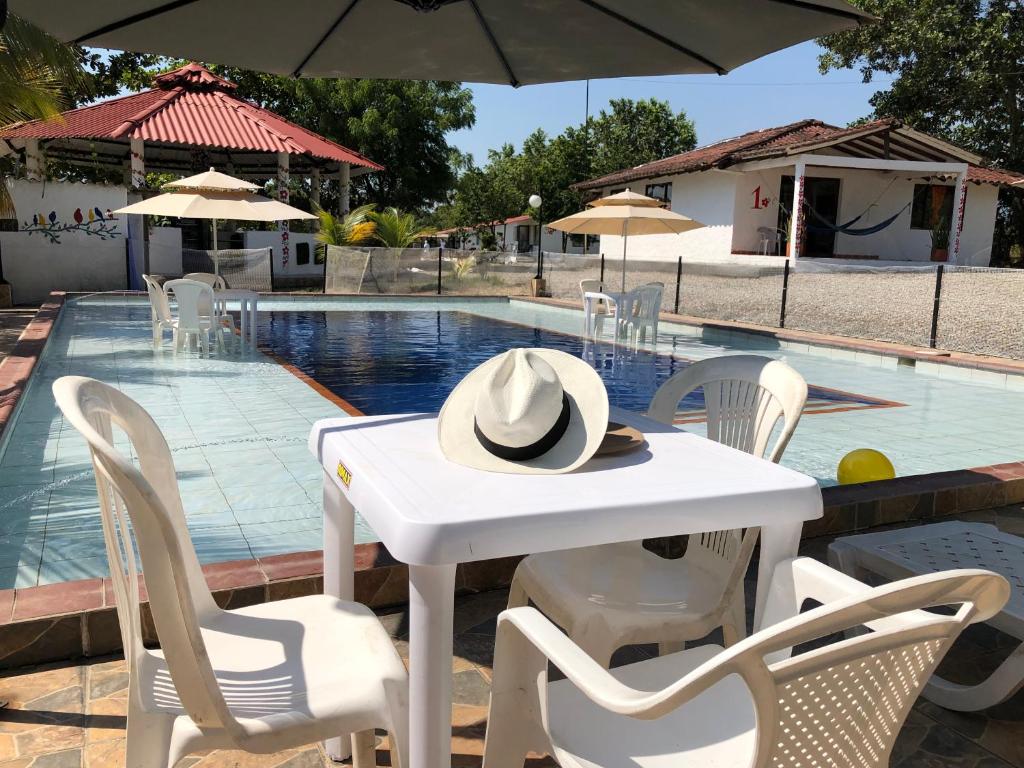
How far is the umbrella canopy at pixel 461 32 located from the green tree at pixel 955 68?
26.3 m

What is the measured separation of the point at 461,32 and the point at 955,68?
30.1 m

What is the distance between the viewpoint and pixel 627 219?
12453 millimetres

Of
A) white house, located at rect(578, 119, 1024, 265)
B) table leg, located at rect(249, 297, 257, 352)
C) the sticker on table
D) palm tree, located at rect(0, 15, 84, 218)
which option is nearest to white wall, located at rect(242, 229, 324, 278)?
palm tree, located at rect(0, 15, 84, 218)

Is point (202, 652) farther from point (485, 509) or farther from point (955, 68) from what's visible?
point (955, 68)

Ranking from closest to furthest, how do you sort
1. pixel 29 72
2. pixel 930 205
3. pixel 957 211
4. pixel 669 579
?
pixel 669 579
pixel 29 72
pixel 957 211
pixel 930 205

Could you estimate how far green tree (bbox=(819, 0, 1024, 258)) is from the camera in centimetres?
2745

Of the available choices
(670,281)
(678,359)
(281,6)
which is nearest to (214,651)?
(281,6)

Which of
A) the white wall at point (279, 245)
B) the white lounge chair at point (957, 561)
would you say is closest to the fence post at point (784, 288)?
the white lounge chair at point (957, 561)

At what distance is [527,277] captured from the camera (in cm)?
1977

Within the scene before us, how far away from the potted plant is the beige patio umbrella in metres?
14.4

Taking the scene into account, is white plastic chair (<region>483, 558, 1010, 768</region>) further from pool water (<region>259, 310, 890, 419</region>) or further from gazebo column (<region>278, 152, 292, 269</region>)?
gazebo column (<region>278, 152, 292, 269</region>)

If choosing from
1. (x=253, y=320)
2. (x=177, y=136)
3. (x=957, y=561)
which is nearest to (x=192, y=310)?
(x=253, y=320)

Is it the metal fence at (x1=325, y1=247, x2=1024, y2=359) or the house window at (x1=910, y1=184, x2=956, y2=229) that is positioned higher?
the house window at (x1=910, y1=184, x2=956, y2=229)

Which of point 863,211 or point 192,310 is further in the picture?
point 863,211
